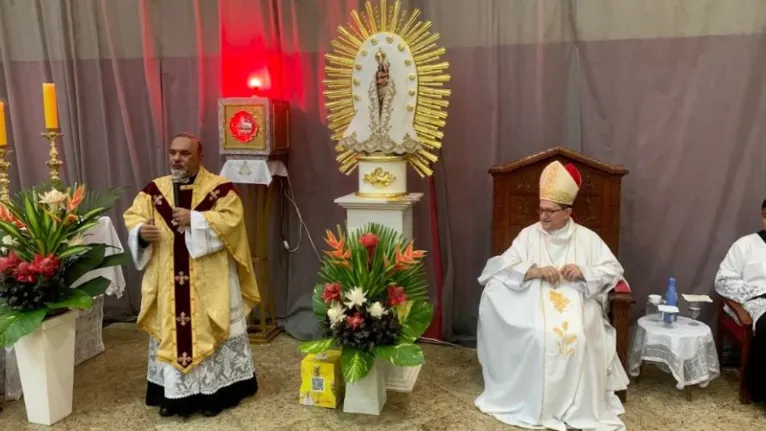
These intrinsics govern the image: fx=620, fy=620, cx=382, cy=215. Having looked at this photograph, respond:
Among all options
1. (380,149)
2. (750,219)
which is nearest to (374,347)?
(380,149)

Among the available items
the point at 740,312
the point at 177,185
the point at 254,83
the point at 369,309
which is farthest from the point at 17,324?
the point at 740,312

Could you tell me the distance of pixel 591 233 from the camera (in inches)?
136

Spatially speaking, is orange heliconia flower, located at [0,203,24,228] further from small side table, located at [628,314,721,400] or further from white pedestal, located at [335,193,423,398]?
small side table, located at [628,314,721,400]

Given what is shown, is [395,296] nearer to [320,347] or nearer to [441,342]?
[320,347]

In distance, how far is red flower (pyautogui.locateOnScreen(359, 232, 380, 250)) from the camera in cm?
313

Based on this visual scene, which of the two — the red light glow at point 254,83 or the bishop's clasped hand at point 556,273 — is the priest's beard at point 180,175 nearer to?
the red light glow at point 254,83

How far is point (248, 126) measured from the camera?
13.4 ft

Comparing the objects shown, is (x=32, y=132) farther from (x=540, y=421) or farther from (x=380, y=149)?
(x=540, y=421)

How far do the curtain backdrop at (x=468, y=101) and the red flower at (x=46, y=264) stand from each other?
176 centimetres

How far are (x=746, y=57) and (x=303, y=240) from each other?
3.14 metres

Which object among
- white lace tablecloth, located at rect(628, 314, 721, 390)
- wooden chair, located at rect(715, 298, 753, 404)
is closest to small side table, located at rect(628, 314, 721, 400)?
white lace tablecloth, located at rect(628, 314, 721, 390)

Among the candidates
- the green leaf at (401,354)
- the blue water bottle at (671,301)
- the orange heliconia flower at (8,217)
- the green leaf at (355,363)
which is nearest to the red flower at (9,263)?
the orange heliconia flower at (8,217)

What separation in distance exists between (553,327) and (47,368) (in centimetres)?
254

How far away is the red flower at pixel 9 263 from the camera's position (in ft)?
9.72
